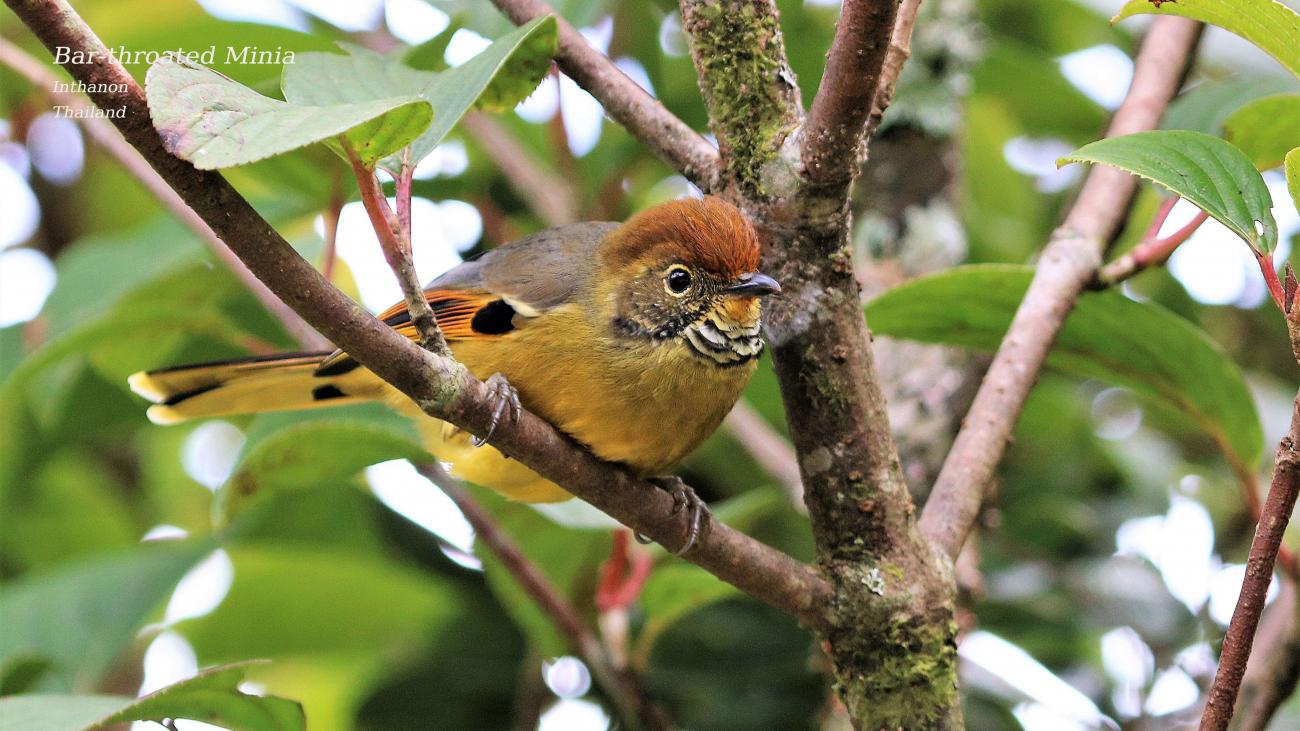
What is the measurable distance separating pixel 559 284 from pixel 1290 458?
1.72 metres

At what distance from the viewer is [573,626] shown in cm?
311

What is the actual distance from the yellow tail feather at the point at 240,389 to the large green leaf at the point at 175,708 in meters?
1.19

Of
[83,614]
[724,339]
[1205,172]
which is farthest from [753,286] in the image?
[83,614]

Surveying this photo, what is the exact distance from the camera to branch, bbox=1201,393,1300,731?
160 cm

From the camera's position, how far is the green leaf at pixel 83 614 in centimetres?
316

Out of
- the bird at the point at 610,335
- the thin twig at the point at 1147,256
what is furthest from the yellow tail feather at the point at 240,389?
the thin twig at the point at 1147,256

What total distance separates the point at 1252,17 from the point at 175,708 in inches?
83.7

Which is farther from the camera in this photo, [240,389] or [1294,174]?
[240,389]

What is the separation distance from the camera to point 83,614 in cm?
319

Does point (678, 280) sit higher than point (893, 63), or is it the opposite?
point (893, 63)

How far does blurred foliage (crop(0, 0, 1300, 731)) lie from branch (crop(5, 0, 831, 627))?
64cm

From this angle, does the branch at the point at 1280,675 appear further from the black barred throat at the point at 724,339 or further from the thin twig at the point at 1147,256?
the black barred throat at the point at 724,339

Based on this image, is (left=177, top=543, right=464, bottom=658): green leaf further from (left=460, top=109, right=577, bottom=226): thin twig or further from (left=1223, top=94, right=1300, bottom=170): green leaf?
(left=1223, top=94, right=1300, bottom=170): green leaf

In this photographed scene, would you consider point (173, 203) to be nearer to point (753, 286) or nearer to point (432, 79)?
point (432, 79)
